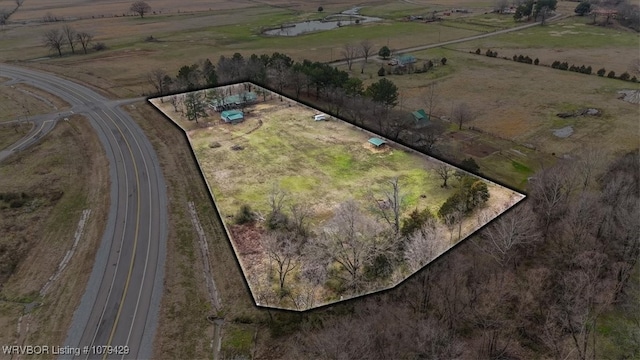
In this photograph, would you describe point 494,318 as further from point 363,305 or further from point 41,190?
point 41,190

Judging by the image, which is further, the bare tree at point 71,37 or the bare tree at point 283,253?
the bare tree at point 71,37

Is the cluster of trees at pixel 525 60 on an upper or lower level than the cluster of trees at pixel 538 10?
lower

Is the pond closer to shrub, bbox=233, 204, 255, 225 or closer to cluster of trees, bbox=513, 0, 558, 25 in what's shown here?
cluster of trees, bbox=513, 0, 558, 25

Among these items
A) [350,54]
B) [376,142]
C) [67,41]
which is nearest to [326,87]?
[376,142]

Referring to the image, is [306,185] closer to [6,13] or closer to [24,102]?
[24,102]

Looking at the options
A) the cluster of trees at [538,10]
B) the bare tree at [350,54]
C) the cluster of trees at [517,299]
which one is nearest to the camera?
the cluster of trees at [517,299]

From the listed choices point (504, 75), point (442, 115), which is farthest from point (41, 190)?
point (504, 75)

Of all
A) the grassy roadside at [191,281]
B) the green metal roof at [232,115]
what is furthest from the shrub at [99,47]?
the grassy roadside at [191,281]

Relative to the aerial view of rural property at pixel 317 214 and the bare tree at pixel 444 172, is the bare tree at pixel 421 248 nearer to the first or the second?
the aerial view of rural property at pixel 317 214
